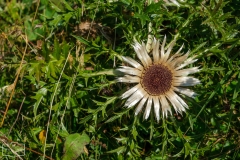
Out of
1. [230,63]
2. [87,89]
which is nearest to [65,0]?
[87,89]

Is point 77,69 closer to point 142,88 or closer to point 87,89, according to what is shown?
point 87,89

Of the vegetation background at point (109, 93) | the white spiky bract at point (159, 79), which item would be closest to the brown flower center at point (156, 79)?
the white spiky bract at point (159, 79)

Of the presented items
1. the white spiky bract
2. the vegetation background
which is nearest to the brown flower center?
the white spiky bract

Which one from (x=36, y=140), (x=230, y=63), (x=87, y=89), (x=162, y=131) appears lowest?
(x=36, y=140)

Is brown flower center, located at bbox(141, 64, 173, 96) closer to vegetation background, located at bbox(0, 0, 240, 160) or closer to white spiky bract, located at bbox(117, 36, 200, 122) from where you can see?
white spiky bract, located at bbox(117, 36, 200, 122)

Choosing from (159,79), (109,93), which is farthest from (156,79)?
(109,93)

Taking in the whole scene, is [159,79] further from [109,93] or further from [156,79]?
[109,93]

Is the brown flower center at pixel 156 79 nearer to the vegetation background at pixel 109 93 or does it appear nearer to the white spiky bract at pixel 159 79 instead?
the white spiky bract at pixel 159 79
